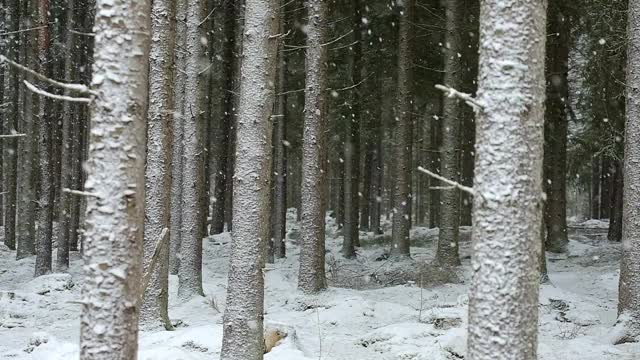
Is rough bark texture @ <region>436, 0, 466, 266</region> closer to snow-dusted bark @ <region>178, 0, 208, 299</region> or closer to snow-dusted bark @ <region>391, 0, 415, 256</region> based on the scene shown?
snow-dusted bark @ <region>391, 0, 415, 256</region>

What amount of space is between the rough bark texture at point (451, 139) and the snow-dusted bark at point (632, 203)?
238 inches

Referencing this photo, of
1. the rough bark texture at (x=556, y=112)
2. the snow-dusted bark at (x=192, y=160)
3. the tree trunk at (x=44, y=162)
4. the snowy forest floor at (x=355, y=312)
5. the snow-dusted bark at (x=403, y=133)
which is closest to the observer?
the snowy forest floor at (x=355, y=312)

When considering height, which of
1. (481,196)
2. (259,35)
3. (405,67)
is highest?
(405,67)

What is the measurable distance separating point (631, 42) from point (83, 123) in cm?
2040

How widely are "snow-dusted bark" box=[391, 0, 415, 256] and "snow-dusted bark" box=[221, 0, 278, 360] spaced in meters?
9.85

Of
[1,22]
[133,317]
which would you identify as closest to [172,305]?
[133,317]

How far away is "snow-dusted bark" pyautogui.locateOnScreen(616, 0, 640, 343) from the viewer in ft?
30.5

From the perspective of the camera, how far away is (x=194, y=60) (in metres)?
12.7

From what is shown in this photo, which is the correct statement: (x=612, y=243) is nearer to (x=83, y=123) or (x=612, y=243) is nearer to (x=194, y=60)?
(x=194, y=60)

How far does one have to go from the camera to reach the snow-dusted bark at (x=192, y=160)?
41.2 feet

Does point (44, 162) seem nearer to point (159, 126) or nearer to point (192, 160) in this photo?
point (192, 160)

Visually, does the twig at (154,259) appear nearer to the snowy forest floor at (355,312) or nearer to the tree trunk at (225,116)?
the snowy forest floor at (355,312)

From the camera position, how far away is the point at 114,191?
13.3 ft

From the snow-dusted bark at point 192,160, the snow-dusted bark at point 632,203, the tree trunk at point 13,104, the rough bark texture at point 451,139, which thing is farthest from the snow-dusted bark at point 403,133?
the tree trunk at point 13,104
